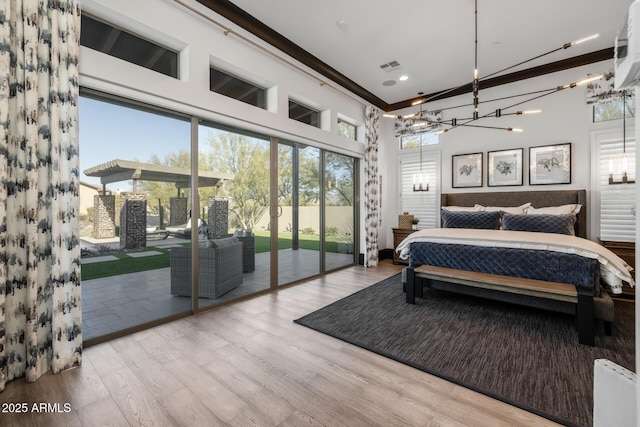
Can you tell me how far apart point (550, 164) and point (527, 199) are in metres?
0.66

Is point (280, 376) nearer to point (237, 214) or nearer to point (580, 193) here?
point (237, 214)

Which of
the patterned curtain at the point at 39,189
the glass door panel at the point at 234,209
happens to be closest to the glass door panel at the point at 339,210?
the glass door panel at the point at 234,209

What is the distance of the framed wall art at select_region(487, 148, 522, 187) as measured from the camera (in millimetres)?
4793

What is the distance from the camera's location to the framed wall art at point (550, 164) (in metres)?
4.39

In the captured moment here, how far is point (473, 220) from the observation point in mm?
4445

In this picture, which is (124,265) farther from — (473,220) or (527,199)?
(527,199)

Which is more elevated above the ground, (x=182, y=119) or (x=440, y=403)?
(x=182, y=119)

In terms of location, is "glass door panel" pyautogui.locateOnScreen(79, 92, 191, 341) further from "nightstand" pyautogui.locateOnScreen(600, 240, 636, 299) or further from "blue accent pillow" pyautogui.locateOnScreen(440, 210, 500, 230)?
"nightstand" pyautogui.locateOnScreen(600, 240, 636, 299)

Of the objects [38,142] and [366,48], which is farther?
[366,48]

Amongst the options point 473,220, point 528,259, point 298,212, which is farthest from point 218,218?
point 473,220

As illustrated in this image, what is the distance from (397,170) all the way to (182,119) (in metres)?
4.40

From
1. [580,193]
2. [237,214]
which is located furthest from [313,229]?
[580,193]

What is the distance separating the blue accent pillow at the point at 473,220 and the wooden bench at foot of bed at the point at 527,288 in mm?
1395

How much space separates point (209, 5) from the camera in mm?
2955
